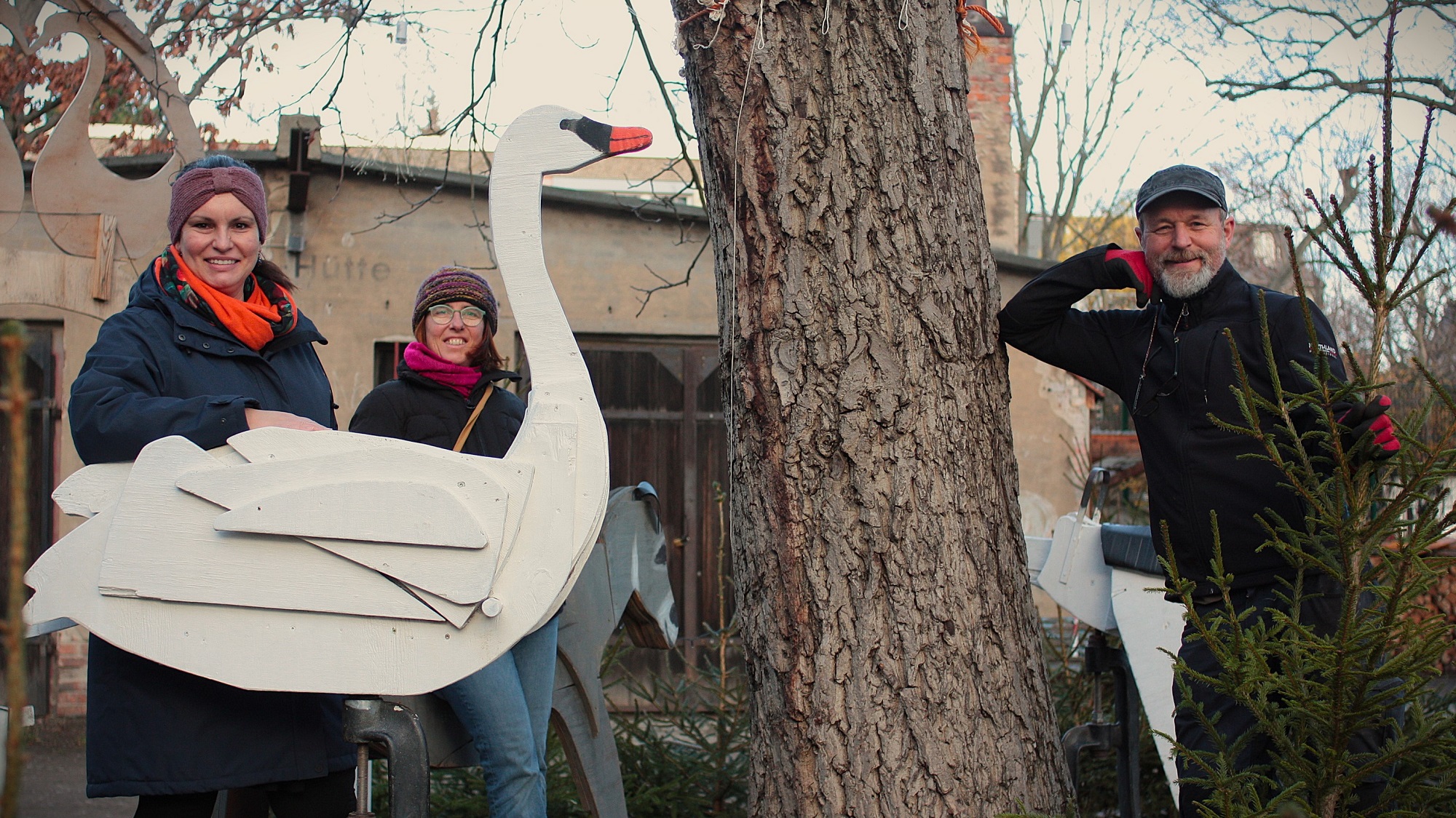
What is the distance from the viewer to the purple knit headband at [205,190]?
7.19 ft

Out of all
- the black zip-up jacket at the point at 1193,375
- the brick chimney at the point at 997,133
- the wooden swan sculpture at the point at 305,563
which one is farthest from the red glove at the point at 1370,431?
the brick chimney at the point at 997,133

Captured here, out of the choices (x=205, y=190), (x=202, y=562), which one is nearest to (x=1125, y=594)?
(x=202, y=562)

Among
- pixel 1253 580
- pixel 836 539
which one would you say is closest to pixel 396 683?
pixel 836 539

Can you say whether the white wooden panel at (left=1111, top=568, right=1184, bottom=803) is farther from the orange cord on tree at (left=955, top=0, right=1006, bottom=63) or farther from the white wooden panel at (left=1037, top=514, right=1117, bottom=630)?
the orange cord on tree at (left=955, top=0, right=1006, bottom=63)

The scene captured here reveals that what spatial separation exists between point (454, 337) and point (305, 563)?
3.37 feet

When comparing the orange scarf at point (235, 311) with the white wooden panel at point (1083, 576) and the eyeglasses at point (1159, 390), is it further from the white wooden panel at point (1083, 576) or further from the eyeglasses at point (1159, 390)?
the white wooden panel at point (1083, 576)

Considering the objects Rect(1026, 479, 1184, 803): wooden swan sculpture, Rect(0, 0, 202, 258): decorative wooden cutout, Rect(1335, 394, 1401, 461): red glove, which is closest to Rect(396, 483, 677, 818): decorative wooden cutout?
Rect(1026, 479, 1184, 803): wooden swan sculpture

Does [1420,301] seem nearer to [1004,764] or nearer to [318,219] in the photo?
[318,219]

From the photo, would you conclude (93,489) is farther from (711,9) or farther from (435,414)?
(711,9)

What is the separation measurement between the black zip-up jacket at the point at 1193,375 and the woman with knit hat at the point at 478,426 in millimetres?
1306

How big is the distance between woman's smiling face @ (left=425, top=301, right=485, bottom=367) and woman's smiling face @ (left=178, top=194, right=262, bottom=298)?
625mm

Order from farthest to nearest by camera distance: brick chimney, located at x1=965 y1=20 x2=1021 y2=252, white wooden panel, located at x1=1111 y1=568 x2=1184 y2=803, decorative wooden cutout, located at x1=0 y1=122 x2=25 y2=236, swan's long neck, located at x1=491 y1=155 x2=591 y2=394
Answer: brick chimney, located at x1=965 y1=20 x2=1021 y2=252
decorative wooden cutout, located at x1=0 y1=122 x2=25 y2=236
white wooden panel, located at x1=1111 y1=568 x2=1184 y2=803
swan's long neck, located at x1=491 y1=155 x2=591 y2=394

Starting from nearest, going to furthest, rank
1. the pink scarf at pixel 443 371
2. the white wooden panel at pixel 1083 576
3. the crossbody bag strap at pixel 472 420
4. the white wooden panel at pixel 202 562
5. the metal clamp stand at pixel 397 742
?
the white wooden panel at pixel 202 562, the metal clamp stand at pixel 397 742, the crossbody bag strap at pixel 472 420, the pink scarf at pixel 443 371, the white wooden panel at pixel 1083 576

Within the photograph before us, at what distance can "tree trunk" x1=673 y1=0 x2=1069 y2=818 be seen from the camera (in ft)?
7.17
